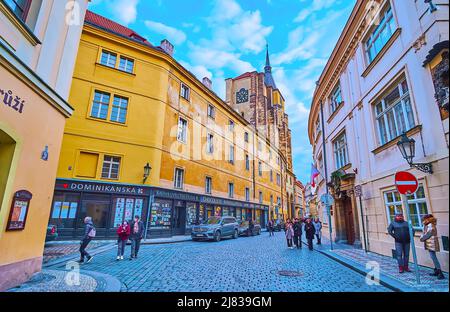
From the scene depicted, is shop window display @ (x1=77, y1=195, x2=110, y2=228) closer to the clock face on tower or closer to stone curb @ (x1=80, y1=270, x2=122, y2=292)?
stone curb @ (x1=80, y1=270, x2=122, y2=292)

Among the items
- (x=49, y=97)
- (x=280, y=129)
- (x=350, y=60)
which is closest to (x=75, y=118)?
(x=49, y=97)

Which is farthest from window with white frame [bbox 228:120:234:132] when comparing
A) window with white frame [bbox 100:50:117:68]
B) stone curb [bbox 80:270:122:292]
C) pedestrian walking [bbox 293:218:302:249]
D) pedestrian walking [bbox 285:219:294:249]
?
stone curb [bbox 80:270:122:292]

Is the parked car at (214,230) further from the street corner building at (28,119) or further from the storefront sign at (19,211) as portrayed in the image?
the storefront sign at (19,211)

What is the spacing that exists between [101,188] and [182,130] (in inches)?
337

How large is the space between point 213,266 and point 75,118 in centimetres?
1376

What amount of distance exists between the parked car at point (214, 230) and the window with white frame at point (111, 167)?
6.73 metres

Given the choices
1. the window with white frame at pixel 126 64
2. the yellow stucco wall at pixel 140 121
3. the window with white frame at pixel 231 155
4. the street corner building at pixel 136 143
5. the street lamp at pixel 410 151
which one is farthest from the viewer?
the window with white frame at pixel 231 155

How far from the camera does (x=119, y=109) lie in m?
17.7

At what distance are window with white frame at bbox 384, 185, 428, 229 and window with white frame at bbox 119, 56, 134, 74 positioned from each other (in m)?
18.4

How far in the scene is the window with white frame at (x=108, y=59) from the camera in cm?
1762

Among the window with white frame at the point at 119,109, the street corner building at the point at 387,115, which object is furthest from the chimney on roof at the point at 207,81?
the street corner building at the point at 387,115

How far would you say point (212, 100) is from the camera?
2639 cm

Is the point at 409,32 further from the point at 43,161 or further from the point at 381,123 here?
the point at 43,161

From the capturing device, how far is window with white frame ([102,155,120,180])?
637 inches
